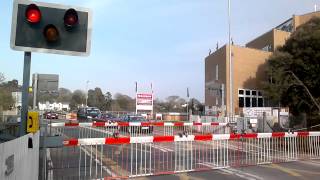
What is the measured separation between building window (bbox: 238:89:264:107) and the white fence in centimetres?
4417

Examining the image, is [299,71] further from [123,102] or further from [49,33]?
[123,102]

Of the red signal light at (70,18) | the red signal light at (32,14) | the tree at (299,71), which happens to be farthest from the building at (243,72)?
the red signal light at (32,14)

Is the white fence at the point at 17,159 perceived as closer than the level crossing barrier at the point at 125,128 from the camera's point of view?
Yes

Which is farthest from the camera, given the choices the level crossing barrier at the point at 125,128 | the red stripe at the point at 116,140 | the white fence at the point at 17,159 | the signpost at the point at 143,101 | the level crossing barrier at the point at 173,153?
the signpost at the point at 143,101

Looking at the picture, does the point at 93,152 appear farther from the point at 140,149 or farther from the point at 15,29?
the point at 15,29

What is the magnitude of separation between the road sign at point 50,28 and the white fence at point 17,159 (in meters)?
1.54

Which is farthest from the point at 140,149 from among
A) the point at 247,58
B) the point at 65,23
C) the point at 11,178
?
the point at 247,58

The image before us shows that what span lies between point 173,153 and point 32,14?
8.19 metres

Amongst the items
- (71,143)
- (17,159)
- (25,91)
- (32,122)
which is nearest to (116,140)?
(71,143)

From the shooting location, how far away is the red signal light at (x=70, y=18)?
305 inches

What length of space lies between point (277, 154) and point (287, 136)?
72 centimetres

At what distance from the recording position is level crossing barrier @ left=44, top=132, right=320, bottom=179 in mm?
11539

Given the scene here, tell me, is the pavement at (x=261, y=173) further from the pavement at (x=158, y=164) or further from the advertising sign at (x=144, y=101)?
the advertising sign at (x=144, y=101)

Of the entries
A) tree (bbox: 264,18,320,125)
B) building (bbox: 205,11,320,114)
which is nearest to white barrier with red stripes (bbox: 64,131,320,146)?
tree (bbox: 264,18,320,125)
